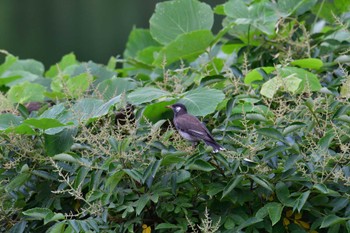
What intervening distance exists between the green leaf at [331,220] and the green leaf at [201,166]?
391 mm

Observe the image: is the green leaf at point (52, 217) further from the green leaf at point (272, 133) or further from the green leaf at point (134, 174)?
the green leaf at point (272, 133)

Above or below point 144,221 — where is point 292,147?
above

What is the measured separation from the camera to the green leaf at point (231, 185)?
8.25 ft

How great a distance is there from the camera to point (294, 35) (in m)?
3.91

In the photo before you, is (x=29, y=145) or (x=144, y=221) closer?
(x=144, y=221)

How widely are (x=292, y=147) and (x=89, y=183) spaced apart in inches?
28.5

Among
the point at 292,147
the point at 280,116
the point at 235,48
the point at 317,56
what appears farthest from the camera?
the point at 235,48

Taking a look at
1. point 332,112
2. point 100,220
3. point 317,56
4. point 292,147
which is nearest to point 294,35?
point 317,56

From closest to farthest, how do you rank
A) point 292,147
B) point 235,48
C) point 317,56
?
1. point 292,147
2. point 317,56
3. point 235,48

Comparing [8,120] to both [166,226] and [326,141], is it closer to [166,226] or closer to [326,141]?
[166,226]

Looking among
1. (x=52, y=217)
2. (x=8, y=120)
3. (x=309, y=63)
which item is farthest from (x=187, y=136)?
(x=309, y=63)

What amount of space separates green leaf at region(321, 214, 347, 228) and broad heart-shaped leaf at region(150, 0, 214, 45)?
1.64 metres

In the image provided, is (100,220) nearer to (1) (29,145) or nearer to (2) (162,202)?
(2) (162,202)

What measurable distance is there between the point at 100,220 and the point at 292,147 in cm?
69
